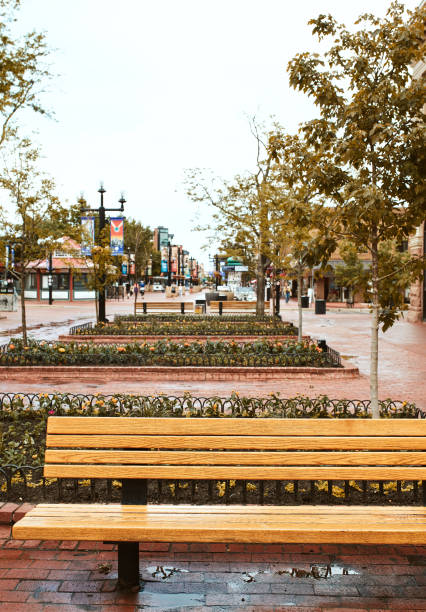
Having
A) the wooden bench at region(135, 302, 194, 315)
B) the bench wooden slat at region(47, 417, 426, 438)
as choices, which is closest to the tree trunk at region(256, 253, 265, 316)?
the wooden bench at region(135, 302, 194, 315)

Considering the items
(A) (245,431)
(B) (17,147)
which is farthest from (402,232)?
(B) (17,147)

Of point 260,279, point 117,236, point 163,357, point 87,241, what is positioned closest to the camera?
point 163,357

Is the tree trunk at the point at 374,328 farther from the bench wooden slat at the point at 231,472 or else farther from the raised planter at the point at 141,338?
the raised planter at the point at 141,338

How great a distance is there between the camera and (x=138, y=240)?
76938 mm

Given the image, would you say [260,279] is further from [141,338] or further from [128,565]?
[128,565]

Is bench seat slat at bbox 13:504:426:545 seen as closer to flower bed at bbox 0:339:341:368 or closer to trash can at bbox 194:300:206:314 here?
flower bed at bbox 0:339:341:368

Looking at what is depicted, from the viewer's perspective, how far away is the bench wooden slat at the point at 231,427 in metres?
3.31

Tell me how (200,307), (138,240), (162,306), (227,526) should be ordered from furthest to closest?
(138,240)
(200,307)
(162,306)
(227,526)

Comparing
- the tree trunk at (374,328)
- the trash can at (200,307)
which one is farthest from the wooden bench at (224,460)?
the trash can at (200,307)

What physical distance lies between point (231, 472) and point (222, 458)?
0.10m

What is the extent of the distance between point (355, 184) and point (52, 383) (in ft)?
22.5

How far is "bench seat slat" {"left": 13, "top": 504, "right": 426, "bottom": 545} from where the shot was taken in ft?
9.49

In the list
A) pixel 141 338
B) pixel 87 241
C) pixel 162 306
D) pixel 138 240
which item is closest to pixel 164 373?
pixel 141 338

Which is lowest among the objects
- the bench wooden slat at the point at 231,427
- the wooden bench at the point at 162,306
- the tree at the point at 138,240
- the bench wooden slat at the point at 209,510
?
the bench wooden slat at the point at 209,510
